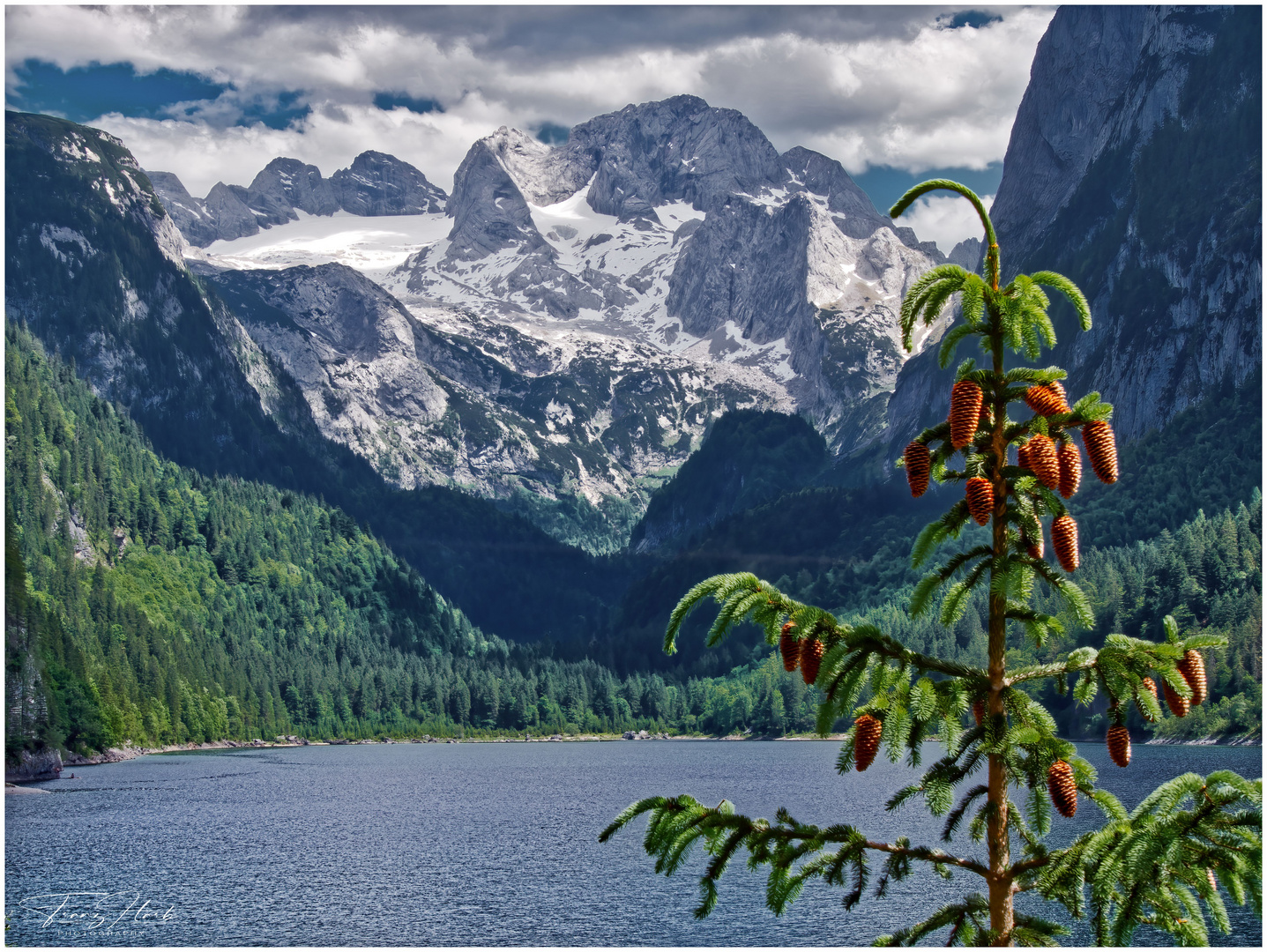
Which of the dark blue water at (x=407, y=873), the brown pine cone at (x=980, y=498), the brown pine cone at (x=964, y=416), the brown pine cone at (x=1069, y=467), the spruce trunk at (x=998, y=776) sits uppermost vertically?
the brown pine cone at (x=964, y=416)

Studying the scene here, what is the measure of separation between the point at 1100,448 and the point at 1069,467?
0.42 metres

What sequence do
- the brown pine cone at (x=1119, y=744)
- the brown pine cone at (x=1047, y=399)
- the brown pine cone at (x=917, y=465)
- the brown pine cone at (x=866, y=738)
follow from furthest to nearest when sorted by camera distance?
the brown pine cone at (x=1047, y=399) → the brown pine cone at (x=917, y=465) → the brown pine cone at (x=1119, y=744) → the brown pine cone at (x=866, y=738)

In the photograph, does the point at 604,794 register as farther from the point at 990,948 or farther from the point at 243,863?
the point at 990,948

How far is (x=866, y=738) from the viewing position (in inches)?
560

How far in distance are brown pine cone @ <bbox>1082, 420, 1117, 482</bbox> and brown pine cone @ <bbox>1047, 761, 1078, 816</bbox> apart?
307 cm

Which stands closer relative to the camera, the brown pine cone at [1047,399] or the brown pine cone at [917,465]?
the brown pine cone at [917,465]

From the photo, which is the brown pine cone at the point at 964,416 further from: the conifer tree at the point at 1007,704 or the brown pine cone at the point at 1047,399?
the brown pine cone at the point at 1047,399

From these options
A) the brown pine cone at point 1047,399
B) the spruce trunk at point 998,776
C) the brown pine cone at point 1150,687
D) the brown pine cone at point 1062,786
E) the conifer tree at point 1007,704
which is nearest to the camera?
the brown pine cone at point 1062,786

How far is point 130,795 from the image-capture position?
568 ft

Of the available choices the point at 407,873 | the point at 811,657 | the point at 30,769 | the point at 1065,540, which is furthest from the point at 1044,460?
the point at 30,769

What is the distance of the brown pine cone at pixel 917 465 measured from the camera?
567 inches

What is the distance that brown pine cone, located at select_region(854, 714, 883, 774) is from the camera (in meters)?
14.1

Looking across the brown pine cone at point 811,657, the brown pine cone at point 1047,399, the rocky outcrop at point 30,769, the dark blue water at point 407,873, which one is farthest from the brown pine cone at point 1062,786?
the rocky outcrop at point 30,769

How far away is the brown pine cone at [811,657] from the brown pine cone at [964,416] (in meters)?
2.71
